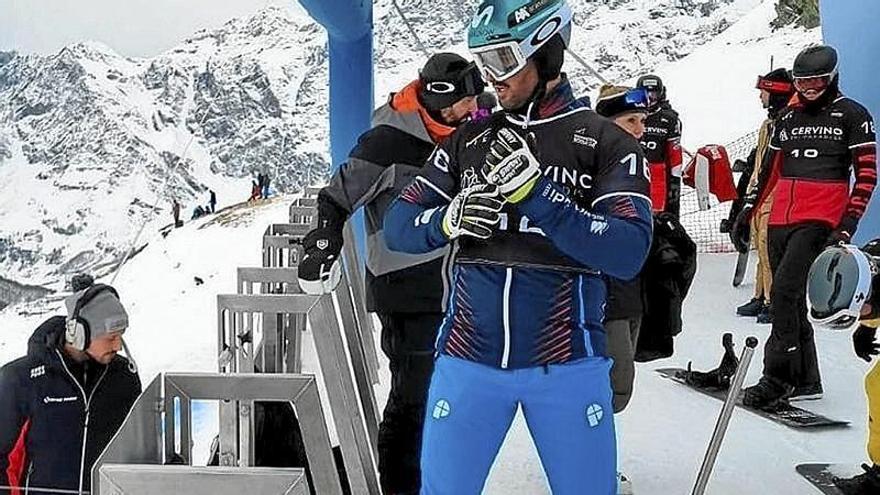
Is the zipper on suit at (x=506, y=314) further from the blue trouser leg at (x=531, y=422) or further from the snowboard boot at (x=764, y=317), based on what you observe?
the snowboard boot at (x=764, y=317)

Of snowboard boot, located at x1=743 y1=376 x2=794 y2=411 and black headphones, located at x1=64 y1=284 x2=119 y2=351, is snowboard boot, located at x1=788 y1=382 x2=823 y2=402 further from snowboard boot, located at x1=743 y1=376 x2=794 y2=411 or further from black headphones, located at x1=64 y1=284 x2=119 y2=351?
black headphones, located at x1=64 y1=284 x2=119 y2=351

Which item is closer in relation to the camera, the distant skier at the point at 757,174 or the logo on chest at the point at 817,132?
the logo on chest at the point at 817,132

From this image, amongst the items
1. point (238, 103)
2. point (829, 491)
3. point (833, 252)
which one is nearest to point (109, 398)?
point (833, 252)

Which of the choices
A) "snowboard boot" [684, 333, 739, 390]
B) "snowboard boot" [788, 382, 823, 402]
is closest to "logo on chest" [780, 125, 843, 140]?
"snowboard boot" [684, 333, 739, 390]

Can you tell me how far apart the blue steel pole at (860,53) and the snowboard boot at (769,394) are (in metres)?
2.11

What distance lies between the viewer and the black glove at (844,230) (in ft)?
11.0

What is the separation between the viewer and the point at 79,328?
93.7 inches

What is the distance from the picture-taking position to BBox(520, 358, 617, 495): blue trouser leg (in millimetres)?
1748

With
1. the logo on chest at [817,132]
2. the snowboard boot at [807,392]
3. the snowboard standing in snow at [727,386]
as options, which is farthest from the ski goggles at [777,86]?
the snowboard boot at [807,392]

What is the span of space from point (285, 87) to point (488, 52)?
162 ft

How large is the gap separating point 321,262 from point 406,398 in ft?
1.64

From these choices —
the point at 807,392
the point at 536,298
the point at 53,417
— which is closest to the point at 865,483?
the point at 807,392

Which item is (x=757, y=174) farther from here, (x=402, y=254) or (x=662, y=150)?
(x=402, y=254)

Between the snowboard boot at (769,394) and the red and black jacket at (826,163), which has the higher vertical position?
the red and black jacket at (826,163)
